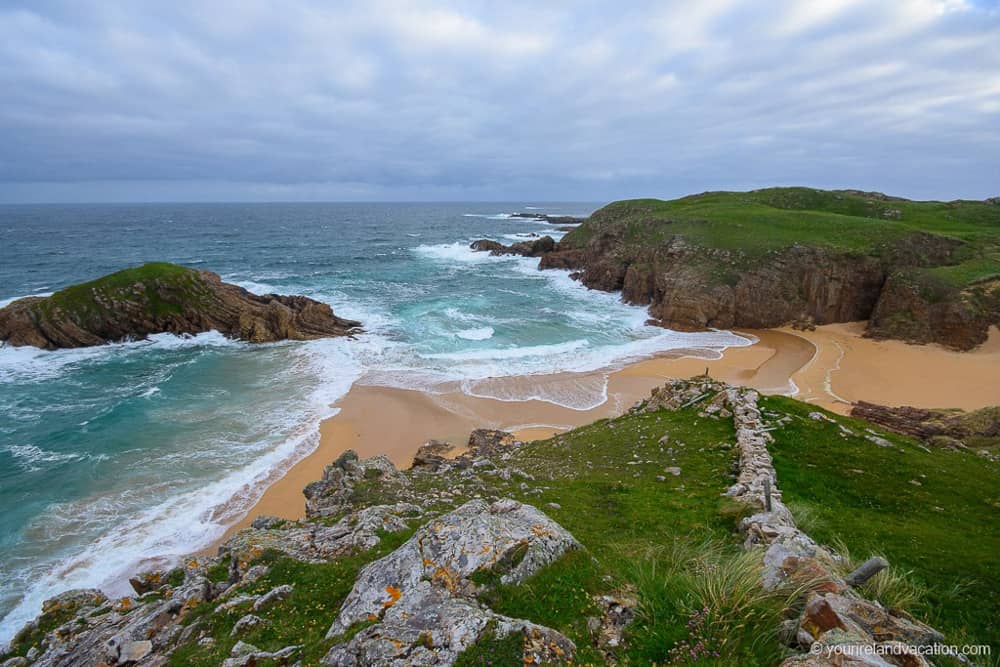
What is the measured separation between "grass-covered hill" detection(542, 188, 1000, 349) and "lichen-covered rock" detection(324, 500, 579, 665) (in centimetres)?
4120

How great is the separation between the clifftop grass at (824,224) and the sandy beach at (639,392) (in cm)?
1143

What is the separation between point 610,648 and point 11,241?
500 ft

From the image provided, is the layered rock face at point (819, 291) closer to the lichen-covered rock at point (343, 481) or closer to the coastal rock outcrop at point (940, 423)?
the coastal rock outcrop at point (940, 423)

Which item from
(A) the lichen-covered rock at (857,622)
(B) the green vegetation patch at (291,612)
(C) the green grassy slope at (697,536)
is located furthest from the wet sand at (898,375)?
(B) the green vegetation patch at (291,612)

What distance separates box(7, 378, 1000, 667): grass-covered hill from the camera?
19.5 feet

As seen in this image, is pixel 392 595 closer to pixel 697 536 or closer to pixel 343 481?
pixel 697 536

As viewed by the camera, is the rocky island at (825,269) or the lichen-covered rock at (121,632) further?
the rocky island at (825,269)

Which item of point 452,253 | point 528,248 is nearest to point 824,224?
point 528,248

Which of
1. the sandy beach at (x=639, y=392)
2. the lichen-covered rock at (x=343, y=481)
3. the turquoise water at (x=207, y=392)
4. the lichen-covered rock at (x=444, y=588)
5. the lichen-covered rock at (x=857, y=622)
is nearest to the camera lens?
the lichen-covered rock at (x=857, y=622)

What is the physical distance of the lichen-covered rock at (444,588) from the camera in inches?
231

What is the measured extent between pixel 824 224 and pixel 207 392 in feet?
201

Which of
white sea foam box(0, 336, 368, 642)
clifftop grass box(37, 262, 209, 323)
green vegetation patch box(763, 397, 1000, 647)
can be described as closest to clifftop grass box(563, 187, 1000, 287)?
green vegetation patch box(763, 397, 1000, 647)

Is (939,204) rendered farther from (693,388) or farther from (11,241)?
(11,241)

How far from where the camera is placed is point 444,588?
698 centimetres
